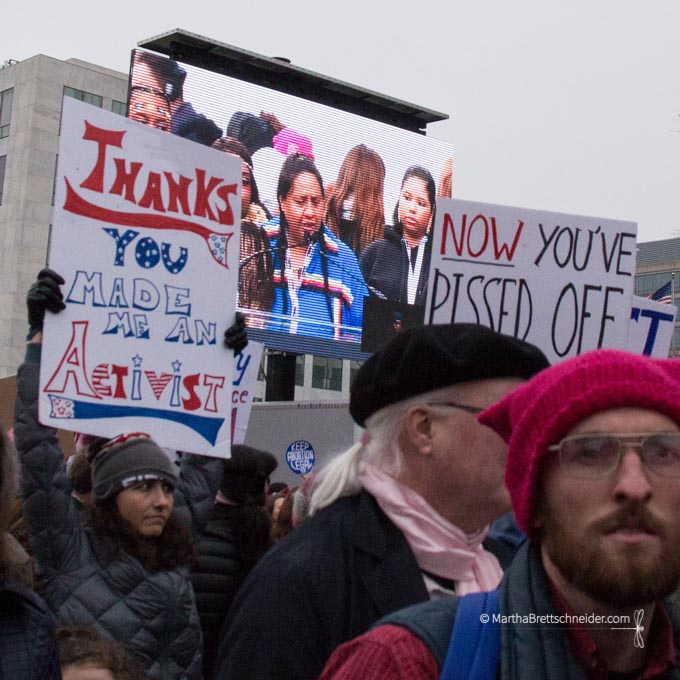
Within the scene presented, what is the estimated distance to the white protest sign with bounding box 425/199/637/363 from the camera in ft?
13.6

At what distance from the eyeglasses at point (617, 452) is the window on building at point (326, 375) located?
48206 mm

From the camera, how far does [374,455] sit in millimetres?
2418

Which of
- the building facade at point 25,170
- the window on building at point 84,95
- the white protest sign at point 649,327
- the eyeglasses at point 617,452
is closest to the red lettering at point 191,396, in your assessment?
the white protest sign at point 649,327

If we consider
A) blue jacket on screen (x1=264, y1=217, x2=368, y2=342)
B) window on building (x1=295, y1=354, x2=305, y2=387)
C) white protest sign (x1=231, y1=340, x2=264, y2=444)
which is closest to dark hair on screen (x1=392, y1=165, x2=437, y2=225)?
blue jacket on screen (x1=264, y1=217, x2=368, y2=342)

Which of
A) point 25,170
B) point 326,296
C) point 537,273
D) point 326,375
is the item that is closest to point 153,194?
point 537,273

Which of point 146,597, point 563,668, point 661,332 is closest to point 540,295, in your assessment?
point 661,332

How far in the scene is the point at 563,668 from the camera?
1.49m

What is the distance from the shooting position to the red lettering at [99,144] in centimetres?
369

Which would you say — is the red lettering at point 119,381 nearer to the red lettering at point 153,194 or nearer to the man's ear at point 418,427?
the red lettering at point 153,194

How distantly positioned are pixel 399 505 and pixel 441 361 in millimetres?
282

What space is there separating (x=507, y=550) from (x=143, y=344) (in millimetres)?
1459

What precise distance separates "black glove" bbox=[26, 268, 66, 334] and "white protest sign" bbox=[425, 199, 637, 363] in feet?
3.95

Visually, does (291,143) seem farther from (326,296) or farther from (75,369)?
(75,369)

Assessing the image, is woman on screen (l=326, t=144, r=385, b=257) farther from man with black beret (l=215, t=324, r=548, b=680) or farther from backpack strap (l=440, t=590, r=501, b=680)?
backpack strap (l=440, t=590, r=501, b=680)
